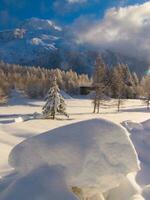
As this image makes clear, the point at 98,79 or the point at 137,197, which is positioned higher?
the point at 98,79

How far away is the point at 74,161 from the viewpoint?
8461mm

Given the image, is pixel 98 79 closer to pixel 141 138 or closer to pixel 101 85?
pixel 101 85

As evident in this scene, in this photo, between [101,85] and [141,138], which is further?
[101,85]

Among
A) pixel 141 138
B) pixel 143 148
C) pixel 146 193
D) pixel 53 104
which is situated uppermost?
pixel 53 104

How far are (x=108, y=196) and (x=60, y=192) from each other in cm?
172

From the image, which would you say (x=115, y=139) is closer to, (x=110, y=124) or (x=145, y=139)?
(x=110, y=124)

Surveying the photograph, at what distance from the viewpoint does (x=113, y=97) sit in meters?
96.7

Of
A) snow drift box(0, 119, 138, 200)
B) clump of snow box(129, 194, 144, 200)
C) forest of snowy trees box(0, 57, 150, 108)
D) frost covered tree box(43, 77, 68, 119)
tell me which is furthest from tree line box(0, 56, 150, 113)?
snow drift box(0, 119, 138, 200)

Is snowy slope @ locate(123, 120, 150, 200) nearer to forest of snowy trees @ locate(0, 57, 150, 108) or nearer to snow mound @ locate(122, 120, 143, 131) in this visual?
snow mound @ locate(122, 120, 143, 131)

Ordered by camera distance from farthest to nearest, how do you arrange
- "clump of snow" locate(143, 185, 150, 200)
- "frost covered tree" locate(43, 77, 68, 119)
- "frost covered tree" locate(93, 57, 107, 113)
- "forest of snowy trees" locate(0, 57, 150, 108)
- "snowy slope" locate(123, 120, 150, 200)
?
"forest of snowy trees" locate(0, 57, 150, 108) → "frost covered tree" locate(93, 57, 107, 113) → "frost covered tree" locate(43, 77, 68, 119) → "snowy slope" locate(123, 120, 150, 200) → "clump of snow" locate(143, 185, 150, 200)

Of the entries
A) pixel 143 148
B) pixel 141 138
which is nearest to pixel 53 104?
pixel 141 138

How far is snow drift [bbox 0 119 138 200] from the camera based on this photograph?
832cm

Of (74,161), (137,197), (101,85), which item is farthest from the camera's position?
(101,85)

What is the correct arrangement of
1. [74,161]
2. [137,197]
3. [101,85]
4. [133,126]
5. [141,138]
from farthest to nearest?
[101,85] → [133,126] → [141,138] → [137,197] → [74,161]
